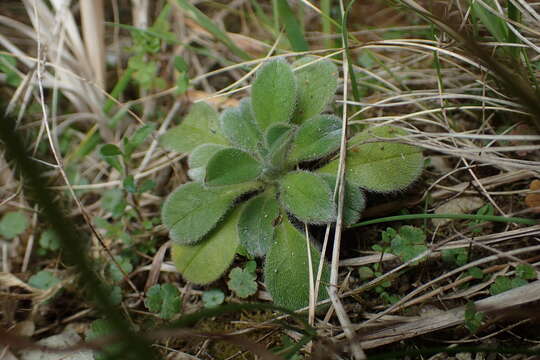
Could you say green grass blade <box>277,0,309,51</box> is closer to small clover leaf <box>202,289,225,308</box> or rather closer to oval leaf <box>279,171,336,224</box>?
oval leaf <box>279,171,336,224</box>

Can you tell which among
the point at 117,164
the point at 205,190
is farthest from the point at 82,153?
the point at 205,190

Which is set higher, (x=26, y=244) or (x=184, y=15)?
(x=184, y=15)

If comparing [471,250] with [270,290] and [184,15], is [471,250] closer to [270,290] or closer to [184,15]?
[270,290]

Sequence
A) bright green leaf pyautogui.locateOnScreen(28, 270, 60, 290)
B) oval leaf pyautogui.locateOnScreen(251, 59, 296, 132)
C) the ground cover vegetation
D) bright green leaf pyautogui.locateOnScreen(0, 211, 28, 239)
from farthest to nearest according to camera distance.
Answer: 1. bright green leaf pyautogui.locateOnScreen(0, 211, 28, 239)
2. bright green leaf pyautogui.locateOnScreen(28, 270, 60, 290)
3. oval leaf pyautogui.locateOnScreen(251, 59, 296, 132)
4. the ground cover vegetation

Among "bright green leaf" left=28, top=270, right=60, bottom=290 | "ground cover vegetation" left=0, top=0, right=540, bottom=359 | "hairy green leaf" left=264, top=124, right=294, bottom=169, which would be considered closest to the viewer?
"ground cover vegetation" left=0, top=0, right=540, bottom=359

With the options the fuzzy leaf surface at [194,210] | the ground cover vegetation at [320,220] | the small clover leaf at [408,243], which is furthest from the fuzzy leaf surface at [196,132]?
the small clover leaf at [408,243]

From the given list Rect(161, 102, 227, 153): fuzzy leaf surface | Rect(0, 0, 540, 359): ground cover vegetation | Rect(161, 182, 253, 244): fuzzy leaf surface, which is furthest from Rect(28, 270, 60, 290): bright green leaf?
Rect(161, 102, 227, 153): fuzzy leaf surface

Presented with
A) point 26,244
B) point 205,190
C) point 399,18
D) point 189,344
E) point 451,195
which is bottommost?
point 189,344

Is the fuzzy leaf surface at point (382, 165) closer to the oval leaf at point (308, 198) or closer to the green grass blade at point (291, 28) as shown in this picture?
the oval leaf at point (308, 198)

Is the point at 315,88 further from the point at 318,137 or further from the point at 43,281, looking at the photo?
the point at 43,281
